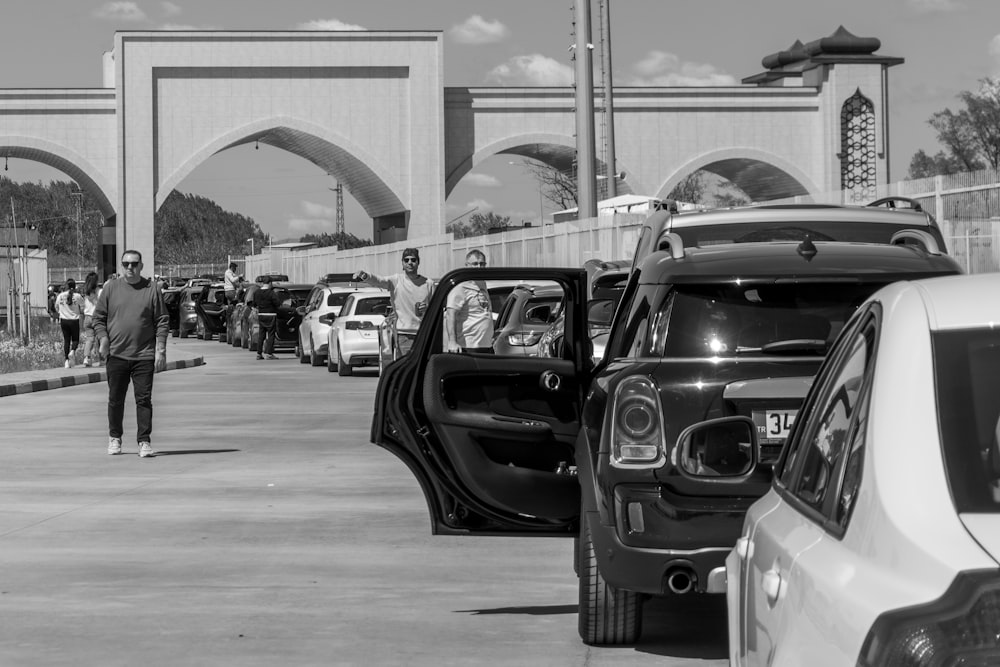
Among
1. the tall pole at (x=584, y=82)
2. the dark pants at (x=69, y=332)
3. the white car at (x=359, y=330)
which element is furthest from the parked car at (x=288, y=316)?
the tall pole at (x=584, y=82)

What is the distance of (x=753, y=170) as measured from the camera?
70438mm

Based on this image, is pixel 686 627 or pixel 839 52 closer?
pixel 686 627

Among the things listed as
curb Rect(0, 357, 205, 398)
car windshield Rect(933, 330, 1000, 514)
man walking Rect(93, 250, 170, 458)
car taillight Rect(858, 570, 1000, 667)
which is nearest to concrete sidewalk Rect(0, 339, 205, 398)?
curb Rect(0, 357, 205, 398)

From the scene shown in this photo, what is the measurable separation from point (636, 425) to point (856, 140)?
62.6 m

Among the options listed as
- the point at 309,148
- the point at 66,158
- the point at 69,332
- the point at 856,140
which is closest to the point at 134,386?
the point at 69,332

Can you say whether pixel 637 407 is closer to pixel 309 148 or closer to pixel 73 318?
pixel 73 318

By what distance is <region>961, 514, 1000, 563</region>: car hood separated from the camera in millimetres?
2614

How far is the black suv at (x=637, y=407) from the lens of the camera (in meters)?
6.26

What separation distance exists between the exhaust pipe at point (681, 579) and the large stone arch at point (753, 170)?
60059 mm

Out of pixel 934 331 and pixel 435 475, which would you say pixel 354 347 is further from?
pixel 934 331

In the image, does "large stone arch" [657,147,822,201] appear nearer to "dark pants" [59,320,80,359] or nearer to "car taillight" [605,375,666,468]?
"dark pants" [59,320,80,359]

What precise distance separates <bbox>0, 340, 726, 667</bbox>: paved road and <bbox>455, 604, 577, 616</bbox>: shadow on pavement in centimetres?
2

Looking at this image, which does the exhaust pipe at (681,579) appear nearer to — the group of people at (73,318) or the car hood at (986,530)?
the car hood at (986,530)

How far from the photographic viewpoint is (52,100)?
210 feet
